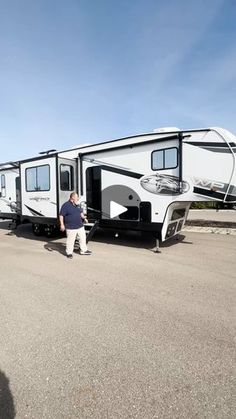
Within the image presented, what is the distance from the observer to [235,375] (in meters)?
2.76

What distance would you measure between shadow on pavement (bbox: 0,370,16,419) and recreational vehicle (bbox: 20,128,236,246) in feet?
18.6

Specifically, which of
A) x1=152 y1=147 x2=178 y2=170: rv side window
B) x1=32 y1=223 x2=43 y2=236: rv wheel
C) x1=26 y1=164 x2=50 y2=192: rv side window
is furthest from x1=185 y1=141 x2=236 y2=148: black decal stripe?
x1=32 y1=223 x2=43 y2=236: rv wheel

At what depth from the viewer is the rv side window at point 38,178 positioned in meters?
9.65

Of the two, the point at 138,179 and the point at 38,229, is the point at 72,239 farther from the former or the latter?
the point at 38,229

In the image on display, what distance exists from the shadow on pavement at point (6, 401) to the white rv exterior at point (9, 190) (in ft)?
32.0

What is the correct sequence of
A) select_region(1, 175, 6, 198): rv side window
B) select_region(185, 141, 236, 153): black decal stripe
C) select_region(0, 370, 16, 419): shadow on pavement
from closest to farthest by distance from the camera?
1. select_region(0, 370, 16, 419): shadow on pavement
2. select_region(185, 141, 236, 153): black decal stripe
3. select_region(1, 175, 6, 198): rv side window

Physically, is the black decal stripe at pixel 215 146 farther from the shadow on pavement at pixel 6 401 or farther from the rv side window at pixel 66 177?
the shadow on pavement at pixel 6 401

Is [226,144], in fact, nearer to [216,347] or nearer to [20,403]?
[216,347]

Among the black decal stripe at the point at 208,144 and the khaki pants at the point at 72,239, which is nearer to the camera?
the black decal stripe at the point at 208,144

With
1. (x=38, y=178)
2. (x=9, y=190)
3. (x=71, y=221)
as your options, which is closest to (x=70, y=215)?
(x=71, y=221)

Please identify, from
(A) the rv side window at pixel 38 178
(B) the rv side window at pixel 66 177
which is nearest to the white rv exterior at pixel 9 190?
(A) the rv side window at pixel 38 178

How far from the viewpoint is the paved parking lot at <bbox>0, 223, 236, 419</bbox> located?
246 centimetres

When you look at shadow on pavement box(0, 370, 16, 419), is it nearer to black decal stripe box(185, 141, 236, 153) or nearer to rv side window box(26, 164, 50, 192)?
black decal stripe box(185, 141, 236, 153)
